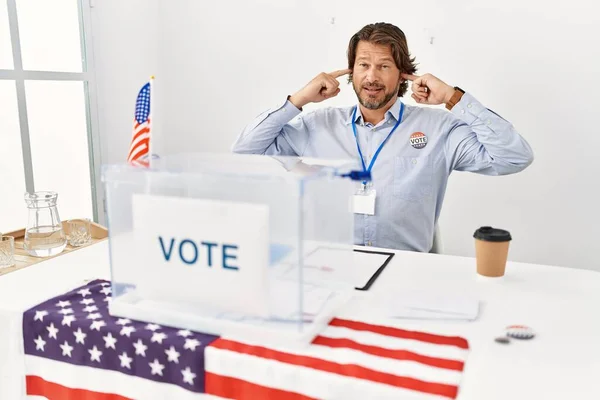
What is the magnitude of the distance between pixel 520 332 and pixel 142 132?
0.80 metres

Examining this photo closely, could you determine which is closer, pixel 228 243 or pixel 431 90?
pixel 228 243

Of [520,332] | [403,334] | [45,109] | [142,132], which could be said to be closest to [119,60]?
[45,109]

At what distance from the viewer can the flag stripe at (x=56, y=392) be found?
1.05 meters

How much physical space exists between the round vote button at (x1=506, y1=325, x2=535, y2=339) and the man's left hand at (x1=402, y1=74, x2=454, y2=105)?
1.19 meters

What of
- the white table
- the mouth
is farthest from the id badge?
the mouth

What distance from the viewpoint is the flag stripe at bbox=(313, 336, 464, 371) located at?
0.89 meters

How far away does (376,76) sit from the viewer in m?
2.17

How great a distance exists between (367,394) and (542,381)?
27 cm

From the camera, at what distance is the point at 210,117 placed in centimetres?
321

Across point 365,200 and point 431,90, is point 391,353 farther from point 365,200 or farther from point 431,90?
point 431,90

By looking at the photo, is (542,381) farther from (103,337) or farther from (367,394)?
(103,337)

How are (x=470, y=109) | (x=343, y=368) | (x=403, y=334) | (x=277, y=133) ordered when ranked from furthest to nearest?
(x=277, y=133), (x=470, y=109), (x=403, y=334), (x=343, y=368)

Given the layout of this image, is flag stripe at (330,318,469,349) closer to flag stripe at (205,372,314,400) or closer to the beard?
flag stripe at (205,372,314,400)

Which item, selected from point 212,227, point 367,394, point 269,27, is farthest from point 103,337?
point 269,27
